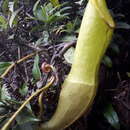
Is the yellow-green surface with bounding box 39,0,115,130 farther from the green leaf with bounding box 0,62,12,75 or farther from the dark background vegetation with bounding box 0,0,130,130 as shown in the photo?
the green leaf with bounding box 0,62,12,75

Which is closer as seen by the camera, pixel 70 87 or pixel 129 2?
pixel 70 87

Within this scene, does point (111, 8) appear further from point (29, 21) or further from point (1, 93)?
point (1, 93)

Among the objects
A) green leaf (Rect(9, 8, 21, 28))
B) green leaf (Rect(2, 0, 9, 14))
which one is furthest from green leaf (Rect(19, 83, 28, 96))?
green leaf (Rect(2, 0, 9, 14))

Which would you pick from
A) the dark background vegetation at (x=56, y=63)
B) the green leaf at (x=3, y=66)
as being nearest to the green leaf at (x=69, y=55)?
the dark background vegetation at (x=56, y=63)

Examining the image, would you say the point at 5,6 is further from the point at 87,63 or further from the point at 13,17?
the point at 87,63

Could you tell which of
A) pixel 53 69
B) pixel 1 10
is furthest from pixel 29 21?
pixel 53 69

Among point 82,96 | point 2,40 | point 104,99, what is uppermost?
point 2,40
